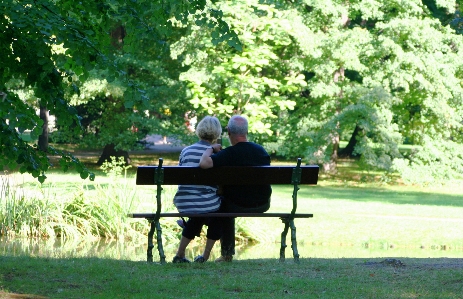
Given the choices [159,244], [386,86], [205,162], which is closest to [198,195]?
[205,162]

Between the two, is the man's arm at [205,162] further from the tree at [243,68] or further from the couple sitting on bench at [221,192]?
the tree at [243,68]

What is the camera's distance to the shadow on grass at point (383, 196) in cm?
1911

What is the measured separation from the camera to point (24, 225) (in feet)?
41.2

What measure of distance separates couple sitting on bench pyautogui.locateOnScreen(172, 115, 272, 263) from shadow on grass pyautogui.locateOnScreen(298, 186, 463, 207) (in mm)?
11395

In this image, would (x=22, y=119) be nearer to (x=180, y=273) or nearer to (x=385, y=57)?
(x=180, y=273)

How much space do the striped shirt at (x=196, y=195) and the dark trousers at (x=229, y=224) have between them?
0.36 feet

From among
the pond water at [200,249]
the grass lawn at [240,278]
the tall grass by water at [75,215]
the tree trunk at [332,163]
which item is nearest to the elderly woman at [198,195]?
the grass lawn at [240,278]

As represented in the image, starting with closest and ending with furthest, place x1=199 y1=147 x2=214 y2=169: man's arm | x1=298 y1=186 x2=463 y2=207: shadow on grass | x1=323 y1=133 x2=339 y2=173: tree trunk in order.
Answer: x1=199 y1=147 x2=214 y2=169: man's arm
x1=298 y1=186 x2=463 y2=207: shadow on grass
x1=323 y1=133 x2=339 y2=173: tree trunk

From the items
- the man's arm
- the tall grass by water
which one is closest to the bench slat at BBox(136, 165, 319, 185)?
the man's arm

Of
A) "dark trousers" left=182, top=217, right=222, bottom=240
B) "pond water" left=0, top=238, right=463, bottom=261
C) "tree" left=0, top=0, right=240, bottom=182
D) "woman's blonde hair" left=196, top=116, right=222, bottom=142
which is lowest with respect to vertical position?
"pond water" left=0, top=238, right=463, bottom=261

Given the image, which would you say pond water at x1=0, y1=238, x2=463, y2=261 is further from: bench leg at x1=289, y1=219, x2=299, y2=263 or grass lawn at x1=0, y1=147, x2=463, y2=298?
bench leg at x1=289, y1=219, x2=299, y2=263

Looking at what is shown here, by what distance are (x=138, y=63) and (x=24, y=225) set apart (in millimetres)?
12842

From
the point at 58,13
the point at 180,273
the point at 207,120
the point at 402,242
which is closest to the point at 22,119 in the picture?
the point at 58,13

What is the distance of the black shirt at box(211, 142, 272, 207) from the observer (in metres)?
7.49
